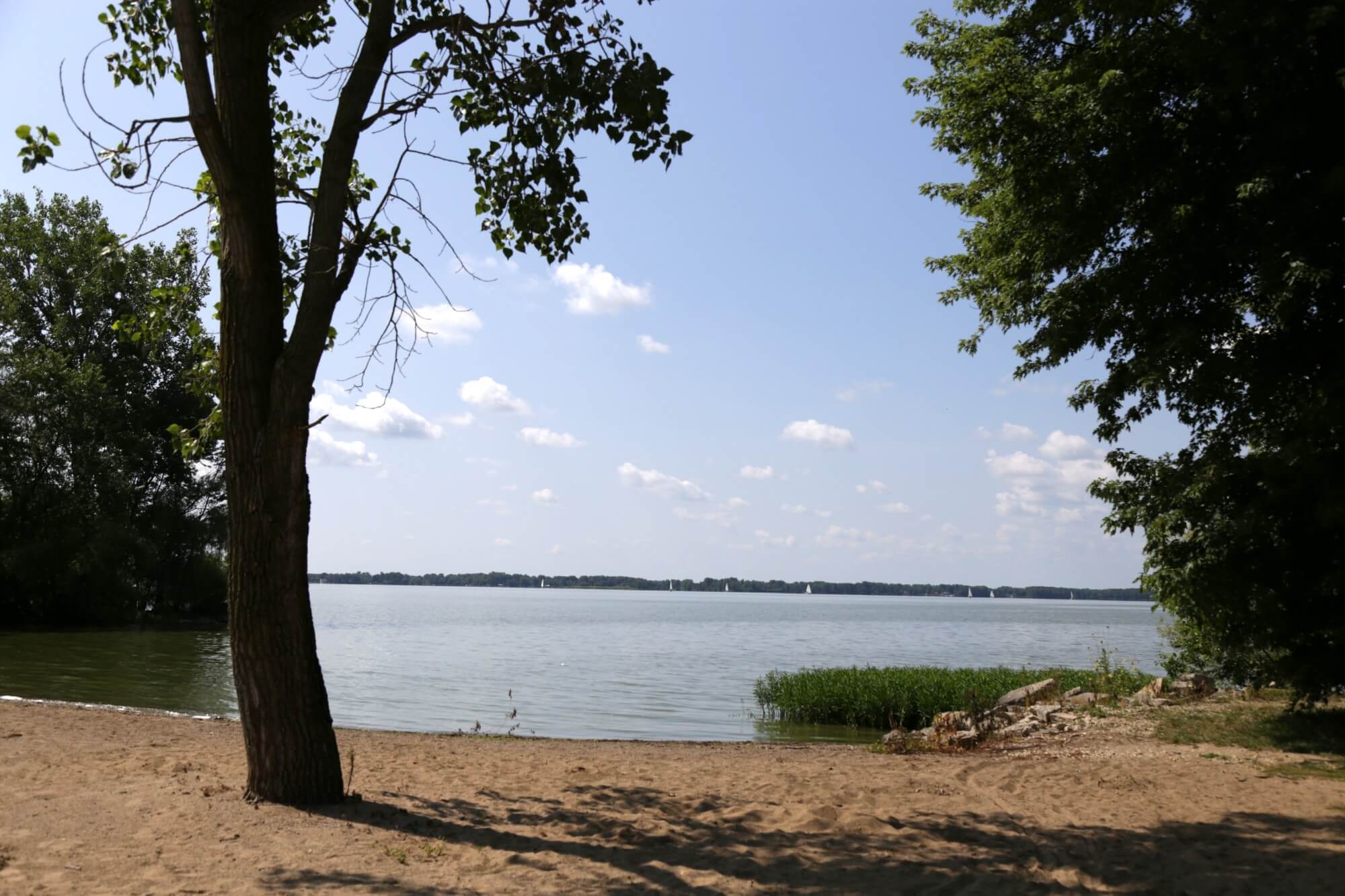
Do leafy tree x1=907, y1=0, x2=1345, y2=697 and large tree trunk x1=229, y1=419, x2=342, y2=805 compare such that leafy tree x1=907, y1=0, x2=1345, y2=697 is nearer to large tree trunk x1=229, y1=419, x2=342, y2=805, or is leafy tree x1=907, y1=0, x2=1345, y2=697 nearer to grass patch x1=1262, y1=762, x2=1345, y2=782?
grass patch x1=1262, y1=762, x2=1345, y2=782

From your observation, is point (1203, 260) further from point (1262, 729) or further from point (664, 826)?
point (664, 826)

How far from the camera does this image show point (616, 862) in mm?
6555

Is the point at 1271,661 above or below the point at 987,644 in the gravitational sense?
above

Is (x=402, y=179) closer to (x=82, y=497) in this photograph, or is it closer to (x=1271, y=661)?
(x=1271, y=661)

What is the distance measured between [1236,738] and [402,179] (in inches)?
451

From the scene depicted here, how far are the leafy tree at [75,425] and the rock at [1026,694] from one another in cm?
3404

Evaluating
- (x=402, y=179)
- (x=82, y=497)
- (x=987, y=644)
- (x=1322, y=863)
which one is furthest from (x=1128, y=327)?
(x=987, y=644)

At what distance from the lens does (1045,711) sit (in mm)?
14609

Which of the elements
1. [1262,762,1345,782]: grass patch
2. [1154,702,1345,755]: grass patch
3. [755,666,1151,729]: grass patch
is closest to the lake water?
[755,666,1151,729]: grass patch

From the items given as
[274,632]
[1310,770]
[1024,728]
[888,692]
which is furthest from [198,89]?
[888,692]

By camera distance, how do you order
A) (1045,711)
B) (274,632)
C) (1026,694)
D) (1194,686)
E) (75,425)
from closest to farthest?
(274,632) → (1045,711) → (1194,686) → (1026,694) → (75,425)

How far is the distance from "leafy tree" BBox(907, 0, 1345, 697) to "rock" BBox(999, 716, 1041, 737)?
257 cm

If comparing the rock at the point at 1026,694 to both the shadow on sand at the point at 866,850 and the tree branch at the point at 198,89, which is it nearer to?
the shadow on sand at the point at 866,850

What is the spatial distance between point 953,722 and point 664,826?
8607 millimetres
